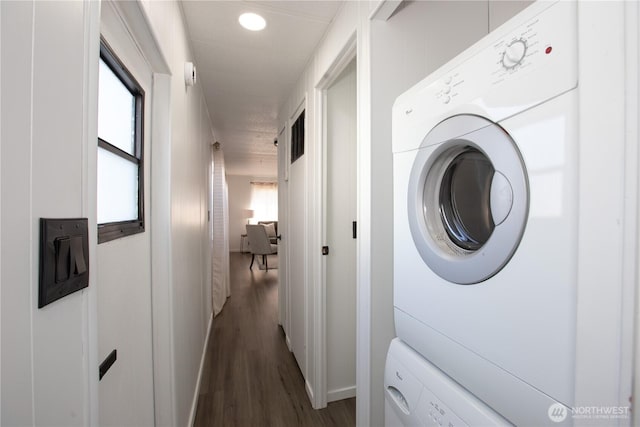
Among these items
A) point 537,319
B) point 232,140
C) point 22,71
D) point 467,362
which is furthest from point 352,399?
point 232,140

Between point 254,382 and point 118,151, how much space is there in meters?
1.83

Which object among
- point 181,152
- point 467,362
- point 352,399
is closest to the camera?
point 467,362

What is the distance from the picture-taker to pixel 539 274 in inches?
20.0

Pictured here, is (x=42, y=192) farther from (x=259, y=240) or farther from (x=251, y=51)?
(x=259, y=240)

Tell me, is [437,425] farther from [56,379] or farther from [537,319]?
[56,379]

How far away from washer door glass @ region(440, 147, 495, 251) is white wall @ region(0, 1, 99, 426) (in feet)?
2.84

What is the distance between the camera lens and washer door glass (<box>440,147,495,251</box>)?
69cm

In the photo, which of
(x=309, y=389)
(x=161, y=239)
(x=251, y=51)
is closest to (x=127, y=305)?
(x=161, y=239)

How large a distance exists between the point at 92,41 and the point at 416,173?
0.81 metres

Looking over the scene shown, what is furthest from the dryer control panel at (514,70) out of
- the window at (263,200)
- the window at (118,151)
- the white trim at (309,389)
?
the window at (263,200)

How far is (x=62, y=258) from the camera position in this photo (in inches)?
16.6

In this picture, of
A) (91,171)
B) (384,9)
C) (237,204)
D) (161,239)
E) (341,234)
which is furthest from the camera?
(237,204)

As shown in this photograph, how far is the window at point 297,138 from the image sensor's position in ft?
6.82

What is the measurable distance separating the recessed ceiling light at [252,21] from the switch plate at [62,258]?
140 centimetres
